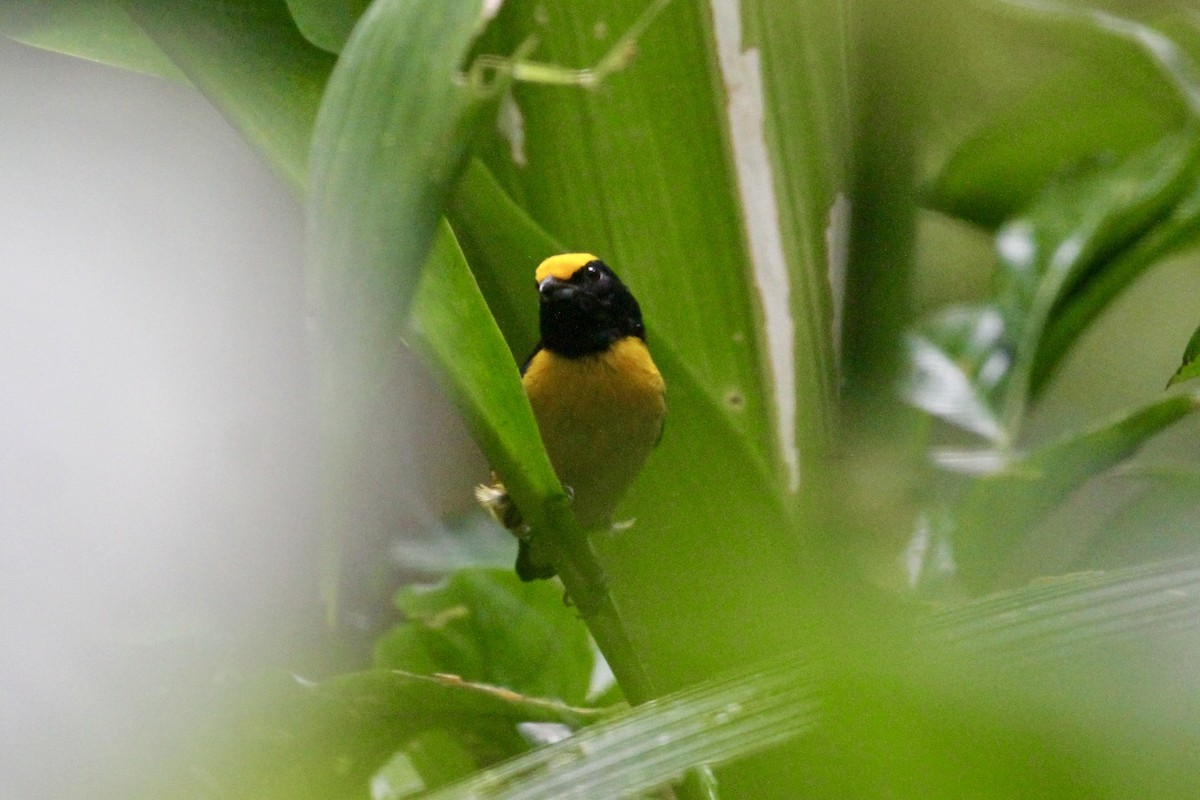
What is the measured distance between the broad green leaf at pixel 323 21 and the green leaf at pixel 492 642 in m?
0.52

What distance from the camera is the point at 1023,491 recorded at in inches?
26.2

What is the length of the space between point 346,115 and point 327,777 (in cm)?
39

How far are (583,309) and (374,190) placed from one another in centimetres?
57

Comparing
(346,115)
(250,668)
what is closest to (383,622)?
(250,668)

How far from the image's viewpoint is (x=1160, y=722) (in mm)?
167

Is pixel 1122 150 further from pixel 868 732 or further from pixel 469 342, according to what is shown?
pixel 868 732

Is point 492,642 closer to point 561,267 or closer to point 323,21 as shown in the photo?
point 561,267

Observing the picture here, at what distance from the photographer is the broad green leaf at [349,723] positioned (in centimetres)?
51

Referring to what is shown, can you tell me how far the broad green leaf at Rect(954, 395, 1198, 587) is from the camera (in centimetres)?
64

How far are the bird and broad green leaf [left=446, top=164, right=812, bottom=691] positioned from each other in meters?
0.15

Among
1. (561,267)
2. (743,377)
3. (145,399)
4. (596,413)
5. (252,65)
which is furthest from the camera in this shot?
(145,399)

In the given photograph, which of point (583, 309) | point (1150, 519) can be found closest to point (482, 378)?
point (583, 309)

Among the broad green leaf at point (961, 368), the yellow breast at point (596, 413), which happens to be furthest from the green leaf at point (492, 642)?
the broad green leaf at point (961, 368)

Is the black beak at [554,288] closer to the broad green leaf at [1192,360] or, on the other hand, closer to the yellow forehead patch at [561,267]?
the yellow forehead patch at [561,267]
